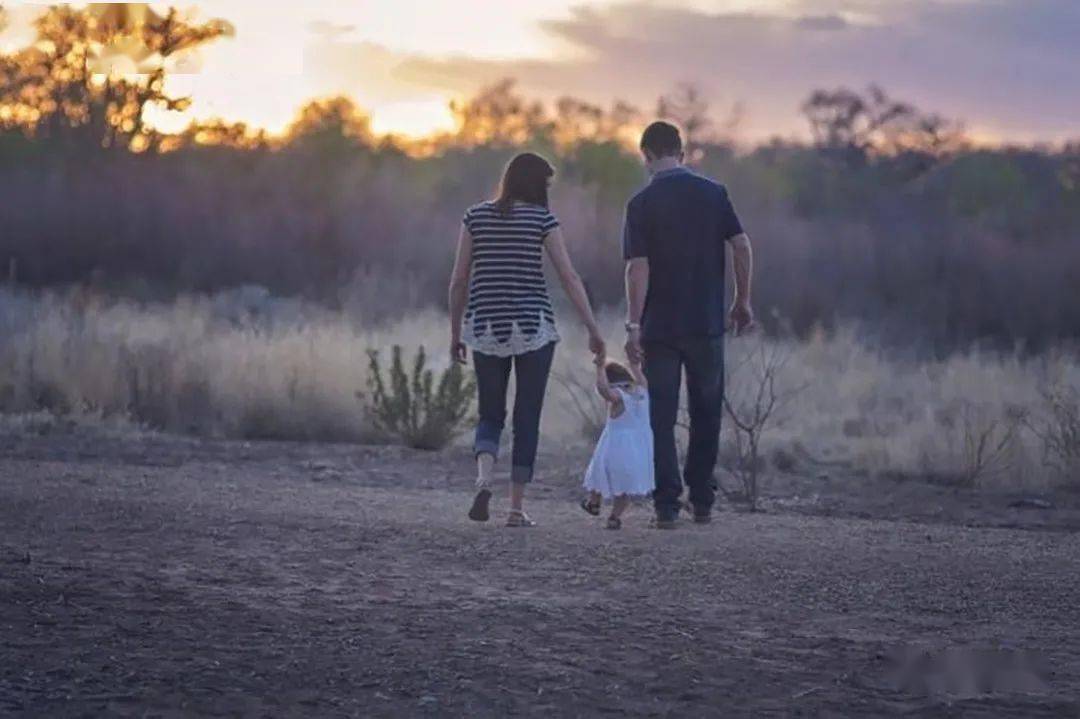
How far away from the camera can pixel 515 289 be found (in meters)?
9.55

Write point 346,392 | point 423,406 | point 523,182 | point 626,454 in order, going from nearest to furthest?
1. point 523,182
2. point 626,454
3. point 423,406
4. point 346,392

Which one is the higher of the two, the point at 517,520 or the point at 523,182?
the point at 523,182

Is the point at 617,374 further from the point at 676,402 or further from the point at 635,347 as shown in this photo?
the point at 676,402

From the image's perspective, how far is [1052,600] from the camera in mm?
7969

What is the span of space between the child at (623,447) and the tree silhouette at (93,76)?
31.2 metres

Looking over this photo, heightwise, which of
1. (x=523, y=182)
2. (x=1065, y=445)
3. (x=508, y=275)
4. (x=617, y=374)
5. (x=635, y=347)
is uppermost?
(x=523, y=182)

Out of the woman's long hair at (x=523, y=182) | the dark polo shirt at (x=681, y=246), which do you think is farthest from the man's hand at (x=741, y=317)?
the woman's long hair at (x=523, y=182)

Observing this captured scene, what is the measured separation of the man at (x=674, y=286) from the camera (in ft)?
32.3

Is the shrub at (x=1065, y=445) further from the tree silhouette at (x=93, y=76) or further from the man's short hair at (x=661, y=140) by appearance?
the tree silhouette at (x=93, y=76)

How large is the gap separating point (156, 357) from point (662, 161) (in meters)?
9.54

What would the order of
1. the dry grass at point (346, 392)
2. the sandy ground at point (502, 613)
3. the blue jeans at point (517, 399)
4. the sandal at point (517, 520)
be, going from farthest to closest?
the dry grass at point (346, 392), the sandal at point (517, 520), the blue jeans at point (517, 399), the sandy ground at point (502, 613)

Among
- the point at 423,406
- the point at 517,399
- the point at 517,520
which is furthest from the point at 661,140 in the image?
the point at 423,406

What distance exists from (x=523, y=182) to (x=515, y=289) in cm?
50

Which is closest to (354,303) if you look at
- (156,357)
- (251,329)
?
(251,329)
